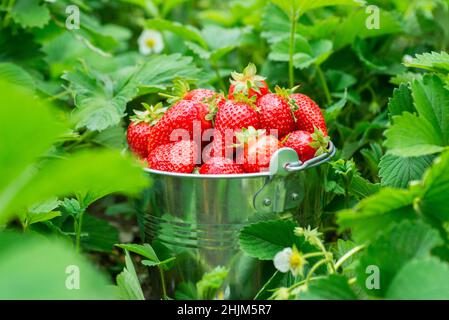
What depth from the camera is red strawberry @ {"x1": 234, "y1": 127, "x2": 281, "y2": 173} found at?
102cm

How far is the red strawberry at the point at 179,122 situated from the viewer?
1.10 metres

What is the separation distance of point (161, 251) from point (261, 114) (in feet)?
0.95

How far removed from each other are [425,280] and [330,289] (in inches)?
4.7

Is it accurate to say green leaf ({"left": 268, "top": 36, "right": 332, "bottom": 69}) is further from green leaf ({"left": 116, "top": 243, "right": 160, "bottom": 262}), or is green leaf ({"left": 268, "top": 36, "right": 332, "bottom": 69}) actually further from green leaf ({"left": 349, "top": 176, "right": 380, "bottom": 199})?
green leaf ({"left": 116, "top": 243, "right": 160, "bottom": 262})

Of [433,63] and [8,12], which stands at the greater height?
[8,12]

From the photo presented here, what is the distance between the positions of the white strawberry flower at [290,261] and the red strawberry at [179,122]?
1.04 feet

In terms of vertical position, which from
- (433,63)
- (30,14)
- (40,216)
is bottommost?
(40,216)

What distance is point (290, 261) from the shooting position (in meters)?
0.87

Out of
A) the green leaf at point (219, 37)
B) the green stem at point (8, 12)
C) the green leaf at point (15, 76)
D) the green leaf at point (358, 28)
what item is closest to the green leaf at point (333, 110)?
the green leaf at point (358, 28)

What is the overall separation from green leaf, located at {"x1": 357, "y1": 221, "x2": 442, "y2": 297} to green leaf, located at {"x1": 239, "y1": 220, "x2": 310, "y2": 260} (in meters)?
0.22

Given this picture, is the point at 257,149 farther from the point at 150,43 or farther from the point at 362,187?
the point at 150,43

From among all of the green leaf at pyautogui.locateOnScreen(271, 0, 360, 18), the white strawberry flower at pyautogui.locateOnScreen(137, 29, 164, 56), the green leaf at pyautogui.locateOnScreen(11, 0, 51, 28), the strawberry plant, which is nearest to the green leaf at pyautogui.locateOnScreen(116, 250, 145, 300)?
the strawberry plant

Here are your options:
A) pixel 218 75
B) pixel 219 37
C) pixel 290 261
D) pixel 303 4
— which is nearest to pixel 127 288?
pixel 290 261
